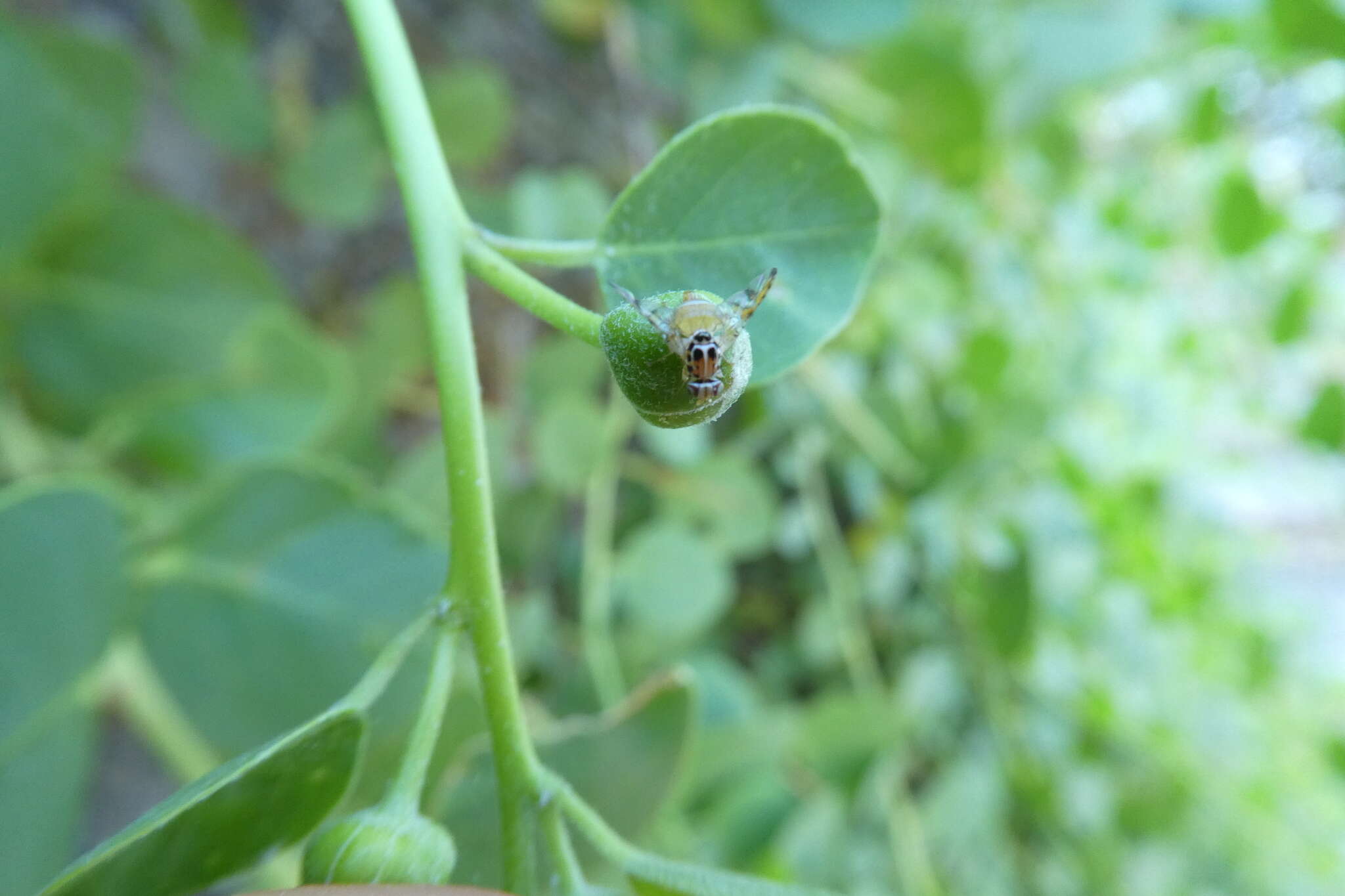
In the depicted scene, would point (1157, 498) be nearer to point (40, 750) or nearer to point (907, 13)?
point (907, 13)

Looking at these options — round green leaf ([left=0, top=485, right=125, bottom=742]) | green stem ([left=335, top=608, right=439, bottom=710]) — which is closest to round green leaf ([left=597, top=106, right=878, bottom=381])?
green stem ([left=335, top=608, right=439, bottom=710])

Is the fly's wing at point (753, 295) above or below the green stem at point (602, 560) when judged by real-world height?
below

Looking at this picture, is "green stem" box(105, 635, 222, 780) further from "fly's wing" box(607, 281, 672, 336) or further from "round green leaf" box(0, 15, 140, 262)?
"fly's wing" box(607, 281, 672, 336)

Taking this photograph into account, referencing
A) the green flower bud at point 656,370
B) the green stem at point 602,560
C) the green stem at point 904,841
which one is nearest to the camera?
the green flower bud at point 656,370

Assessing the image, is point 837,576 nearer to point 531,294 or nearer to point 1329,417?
point 1329,417

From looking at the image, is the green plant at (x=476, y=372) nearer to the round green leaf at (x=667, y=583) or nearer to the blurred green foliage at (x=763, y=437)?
the blurred green foliage at (x=763, y=437)

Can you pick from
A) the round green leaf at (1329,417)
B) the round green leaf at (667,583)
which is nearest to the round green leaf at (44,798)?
the round green leaf at (667,583)
